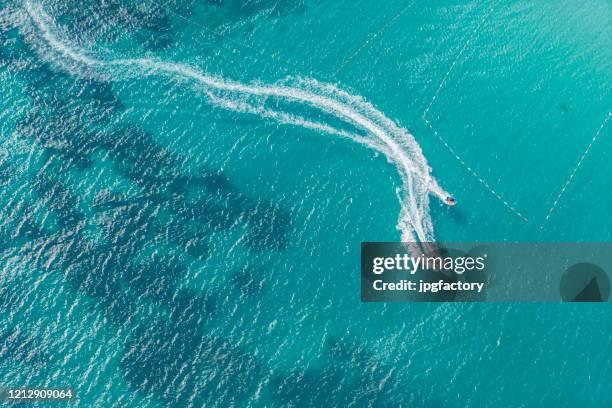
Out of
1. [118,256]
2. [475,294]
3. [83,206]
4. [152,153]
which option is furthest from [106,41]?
[475,294]

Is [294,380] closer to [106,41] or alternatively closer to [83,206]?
[83,206]

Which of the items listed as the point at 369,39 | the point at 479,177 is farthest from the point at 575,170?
the point at 369,39

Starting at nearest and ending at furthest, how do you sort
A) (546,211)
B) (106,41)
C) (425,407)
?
(425,407) → (546,211) → (106,41)

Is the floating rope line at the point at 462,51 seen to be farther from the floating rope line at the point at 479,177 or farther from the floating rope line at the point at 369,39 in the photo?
the floating rope line at the point at 369,39

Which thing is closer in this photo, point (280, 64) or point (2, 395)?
point (2, 395)

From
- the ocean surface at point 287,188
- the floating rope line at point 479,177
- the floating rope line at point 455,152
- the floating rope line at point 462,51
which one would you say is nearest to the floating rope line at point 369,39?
the ocean surface at point 287,188

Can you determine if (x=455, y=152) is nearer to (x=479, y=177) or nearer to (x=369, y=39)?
(x=479, y=177)
